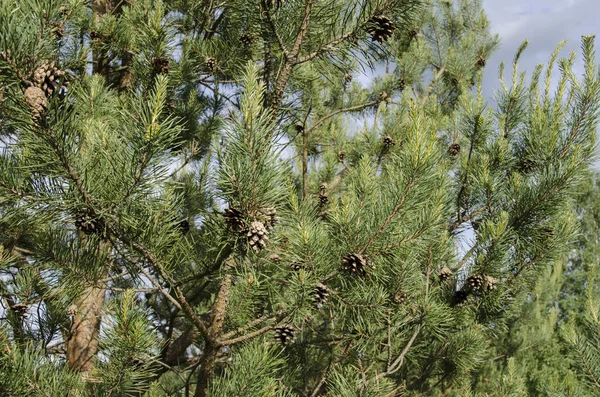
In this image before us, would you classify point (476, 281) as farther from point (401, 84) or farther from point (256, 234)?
point (401, 84)

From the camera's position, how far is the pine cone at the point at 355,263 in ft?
3.99

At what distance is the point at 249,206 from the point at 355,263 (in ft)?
1.12

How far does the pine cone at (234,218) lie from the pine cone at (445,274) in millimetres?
1120

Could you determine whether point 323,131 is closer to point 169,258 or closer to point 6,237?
point 6,237

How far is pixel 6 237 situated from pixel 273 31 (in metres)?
1.67

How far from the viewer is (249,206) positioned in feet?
3.42

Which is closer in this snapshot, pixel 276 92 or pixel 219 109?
pixel 276 92

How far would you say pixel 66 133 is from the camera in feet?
3.06

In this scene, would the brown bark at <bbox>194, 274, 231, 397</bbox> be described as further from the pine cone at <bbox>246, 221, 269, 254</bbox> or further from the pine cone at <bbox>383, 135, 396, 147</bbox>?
the pine cone at <bbox>383, 135, 396, 147</bbox>

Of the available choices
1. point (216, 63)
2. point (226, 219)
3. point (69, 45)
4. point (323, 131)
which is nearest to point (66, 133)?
point (226, 219)

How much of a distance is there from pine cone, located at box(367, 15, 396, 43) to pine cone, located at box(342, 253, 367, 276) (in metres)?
0.58

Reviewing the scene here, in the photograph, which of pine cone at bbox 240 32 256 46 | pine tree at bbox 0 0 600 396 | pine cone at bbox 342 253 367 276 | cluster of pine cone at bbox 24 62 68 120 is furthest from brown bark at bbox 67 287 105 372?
cluster of pine cone at bbox 24 62 68 120

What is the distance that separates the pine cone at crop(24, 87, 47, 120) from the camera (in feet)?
2.68

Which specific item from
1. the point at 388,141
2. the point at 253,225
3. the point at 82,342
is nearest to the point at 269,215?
the point at 253,225
